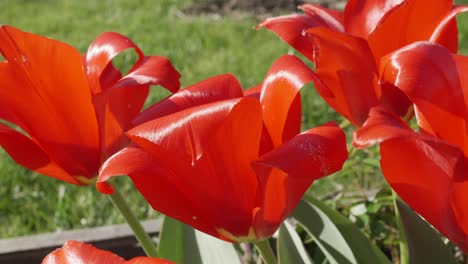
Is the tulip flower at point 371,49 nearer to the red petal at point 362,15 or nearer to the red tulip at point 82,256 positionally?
the red petal at point 362,15

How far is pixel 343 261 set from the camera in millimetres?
1232

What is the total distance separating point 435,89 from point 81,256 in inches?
13.8

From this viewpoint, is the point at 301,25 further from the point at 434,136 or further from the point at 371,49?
the point at 434,136

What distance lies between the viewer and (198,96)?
929 mm

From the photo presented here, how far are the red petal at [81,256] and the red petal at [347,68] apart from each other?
38cm

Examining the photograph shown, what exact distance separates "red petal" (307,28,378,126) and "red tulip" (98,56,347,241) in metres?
0.07

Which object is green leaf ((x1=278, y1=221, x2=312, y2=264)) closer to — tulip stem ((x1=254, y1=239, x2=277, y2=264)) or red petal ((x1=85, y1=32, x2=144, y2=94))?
Result: tulip stem ((x1=254, y1=239, x2=277, y2=264))

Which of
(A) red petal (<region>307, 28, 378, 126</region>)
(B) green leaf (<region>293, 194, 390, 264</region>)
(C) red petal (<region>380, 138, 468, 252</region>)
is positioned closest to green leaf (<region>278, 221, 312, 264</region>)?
(B) green leaf (<region>293, 194, 390, 264</region>)

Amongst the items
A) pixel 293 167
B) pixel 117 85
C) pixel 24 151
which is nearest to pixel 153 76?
pixel 117 85

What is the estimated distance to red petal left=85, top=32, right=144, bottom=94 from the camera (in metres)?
1.10

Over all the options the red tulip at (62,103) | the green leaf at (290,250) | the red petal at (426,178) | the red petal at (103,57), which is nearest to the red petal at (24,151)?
the red tulip at (62,103)

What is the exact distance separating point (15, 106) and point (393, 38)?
0.45 metres

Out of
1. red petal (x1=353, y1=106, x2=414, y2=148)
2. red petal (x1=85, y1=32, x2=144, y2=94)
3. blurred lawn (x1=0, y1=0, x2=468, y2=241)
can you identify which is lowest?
blurred lawn (x1=0, y1=0, x2=468, y2=241)

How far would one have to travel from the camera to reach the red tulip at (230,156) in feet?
2.63
